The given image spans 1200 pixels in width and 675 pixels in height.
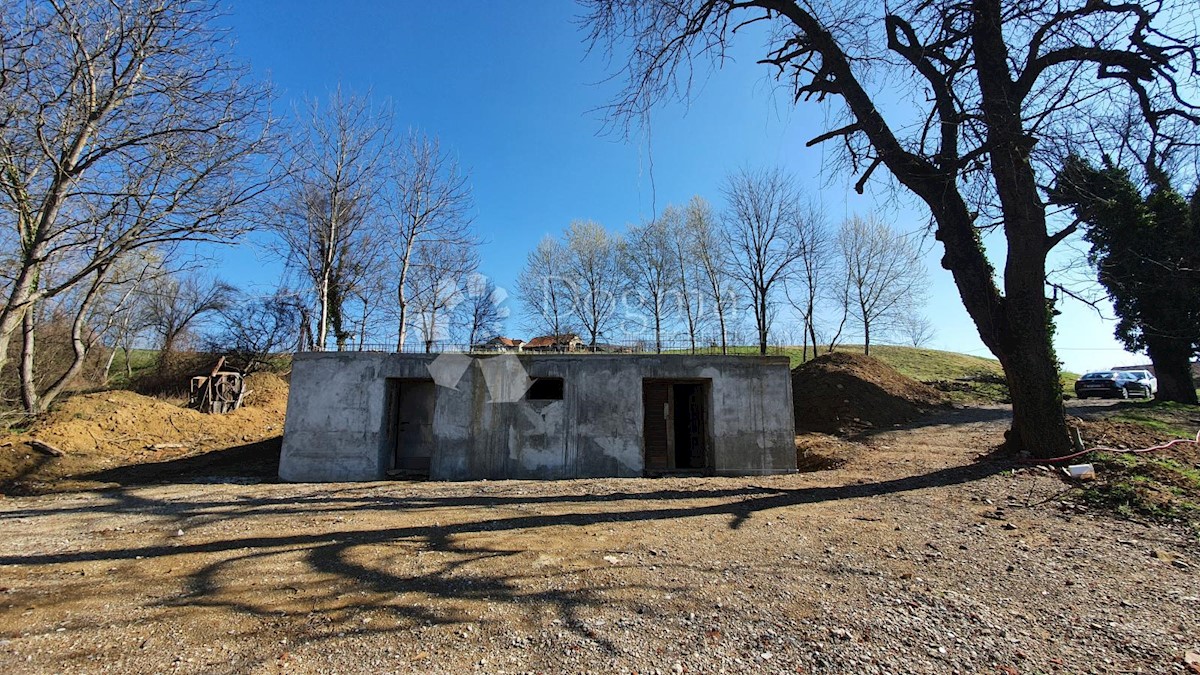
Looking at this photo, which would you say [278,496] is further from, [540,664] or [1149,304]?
[1149,304]

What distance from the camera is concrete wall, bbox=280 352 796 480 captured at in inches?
428

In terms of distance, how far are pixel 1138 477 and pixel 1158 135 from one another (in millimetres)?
4026

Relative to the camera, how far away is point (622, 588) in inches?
147

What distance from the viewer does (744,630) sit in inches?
121

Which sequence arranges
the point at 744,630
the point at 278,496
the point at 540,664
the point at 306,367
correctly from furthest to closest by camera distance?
the point at 306,367
the point at 278,496
the point at 744,630
the point at 540,664

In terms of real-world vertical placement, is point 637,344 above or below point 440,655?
A: above

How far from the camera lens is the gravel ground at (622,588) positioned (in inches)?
111

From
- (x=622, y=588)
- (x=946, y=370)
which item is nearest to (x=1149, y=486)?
(x=622, y=588)

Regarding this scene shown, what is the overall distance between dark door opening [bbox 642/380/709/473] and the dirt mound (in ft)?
20.8

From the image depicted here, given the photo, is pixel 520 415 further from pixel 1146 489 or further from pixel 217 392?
pixel 217 392

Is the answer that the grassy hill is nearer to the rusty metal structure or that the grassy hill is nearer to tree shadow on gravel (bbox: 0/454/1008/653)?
tree shadow on gravel (bbox: 0/454/1008/653)

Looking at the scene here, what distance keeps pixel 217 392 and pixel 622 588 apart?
79.0 ft

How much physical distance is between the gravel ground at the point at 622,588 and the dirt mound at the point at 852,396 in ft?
35.8

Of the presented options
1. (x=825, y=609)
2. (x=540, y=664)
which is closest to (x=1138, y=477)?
(x=825, y=609)
